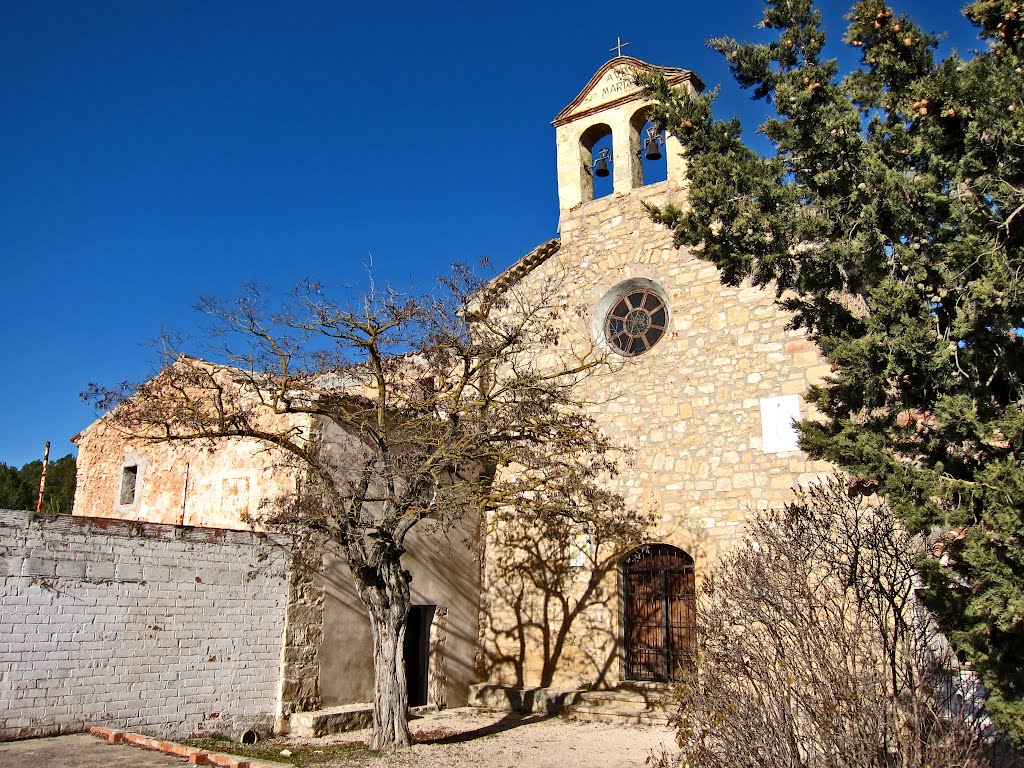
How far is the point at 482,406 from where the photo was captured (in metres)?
9.72

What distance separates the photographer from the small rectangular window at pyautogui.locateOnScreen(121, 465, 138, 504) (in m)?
13.0

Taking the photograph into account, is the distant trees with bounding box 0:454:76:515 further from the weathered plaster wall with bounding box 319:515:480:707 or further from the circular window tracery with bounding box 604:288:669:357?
the circular window tracery with bounding box 604:288:669:357

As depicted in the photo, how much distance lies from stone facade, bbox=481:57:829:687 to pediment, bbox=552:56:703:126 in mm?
23

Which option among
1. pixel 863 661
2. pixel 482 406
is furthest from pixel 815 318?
pixel 482 406

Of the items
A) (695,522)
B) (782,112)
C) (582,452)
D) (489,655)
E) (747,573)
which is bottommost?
(489,655)

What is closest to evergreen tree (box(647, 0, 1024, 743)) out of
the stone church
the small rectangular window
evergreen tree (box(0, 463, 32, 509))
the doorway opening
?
the stone church

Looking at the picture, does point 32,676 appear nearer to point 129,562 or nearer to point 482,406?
point 129,562

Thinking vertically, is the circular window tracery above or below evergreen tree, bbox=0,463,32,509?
above

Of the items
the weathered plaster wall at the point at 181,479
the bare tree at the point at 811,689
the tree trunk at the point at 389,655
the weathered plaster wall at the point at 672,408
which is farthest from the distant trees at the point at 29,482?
the bare tree at the point at 811,689

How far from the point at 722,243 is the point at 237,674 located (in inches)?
285

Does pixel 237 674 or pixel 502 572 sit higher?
pixel 502 572

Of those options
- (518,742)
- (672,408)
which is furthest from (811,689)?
(672,408)

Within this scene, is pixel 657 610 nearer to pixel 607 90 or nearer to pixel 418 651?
pixel 418 651

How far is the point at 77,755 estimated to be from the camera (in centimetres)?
711
